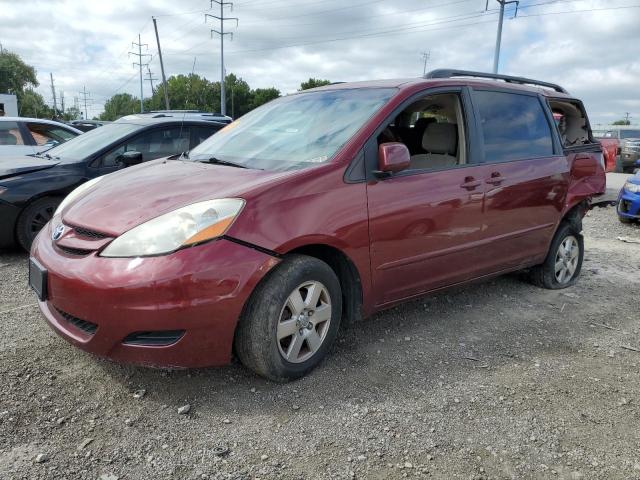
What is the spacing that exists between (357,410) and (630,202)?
763 cm

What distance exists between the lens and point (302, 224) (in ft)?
9.08

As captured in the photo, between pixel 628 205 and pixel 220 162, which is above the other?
pixel 220 162

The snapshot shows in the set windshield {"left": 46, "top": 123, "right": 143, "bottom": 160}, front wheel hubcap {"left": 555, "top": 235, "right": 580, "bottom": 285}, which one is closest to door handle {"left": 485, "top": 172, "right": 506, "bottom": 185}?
front wheel hubcap {"left": 555, "top": 235, "right": 580, "bottom": 285}

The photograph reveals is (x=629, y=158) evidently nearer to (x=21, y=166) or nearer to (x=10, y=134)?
(x=10, y=134)

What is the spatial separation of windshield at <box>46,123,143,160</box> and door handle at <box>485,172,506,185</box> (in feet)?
13.5

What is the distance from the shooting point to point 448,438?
2.50 meters

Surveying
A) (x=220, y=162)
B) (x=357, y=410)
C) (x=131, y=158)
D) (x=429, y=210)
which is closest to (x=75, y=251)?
(x=220, y=162)

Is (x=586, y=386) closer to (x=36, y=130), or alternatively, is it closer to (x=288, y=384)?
(x=288, y=384)

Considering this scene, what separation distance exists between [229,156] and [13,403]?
1870mm

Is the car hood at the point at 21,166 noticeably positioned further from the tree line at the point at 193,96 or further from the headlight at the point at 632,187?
the tree line at the point at 193,96

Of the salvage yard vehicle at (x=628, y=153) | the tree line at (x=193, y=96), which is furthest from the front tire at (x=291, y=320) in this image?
the tree line at (x=193, y=96)

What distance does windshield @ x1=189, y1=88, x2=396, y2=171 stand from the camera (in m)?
3.18

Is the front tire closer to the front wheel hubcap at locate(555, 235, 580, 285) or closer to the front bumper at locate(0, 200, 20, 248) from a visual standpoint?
the front wheel hubcap at locate(555, 235, 580, 285)

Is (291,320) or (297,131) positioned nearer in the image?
(291,320)
